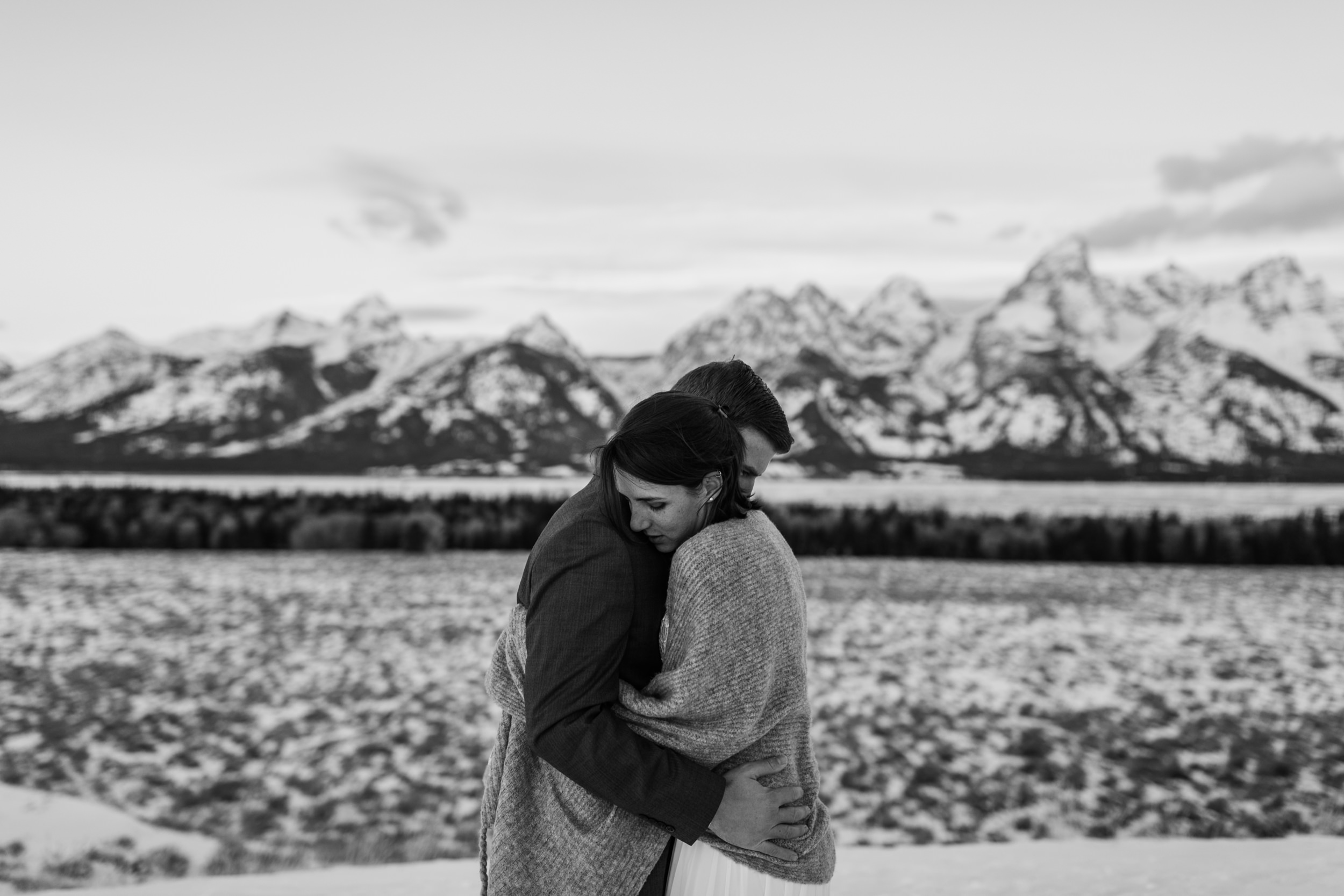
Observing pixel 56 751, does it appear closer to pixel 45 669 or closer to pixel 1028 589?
pixel 45 669

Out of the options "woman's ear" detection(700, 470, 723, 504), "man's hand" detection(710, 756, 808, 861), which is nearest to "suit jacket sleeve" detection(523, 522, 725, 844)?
"man's hand" detection(710, 756, 808, 861)

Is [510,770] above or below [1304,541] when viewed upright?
above

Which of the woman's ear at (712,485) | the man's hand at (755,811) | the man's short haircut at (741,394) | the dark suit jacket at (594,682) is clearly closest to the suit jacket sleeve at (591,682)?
the dark suit jacket at (594,682)

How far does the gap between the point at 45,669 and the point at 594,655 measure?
1195cm

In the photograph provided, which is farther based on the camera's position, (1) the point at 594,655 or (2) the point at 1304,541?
(2) the point at 1304,541

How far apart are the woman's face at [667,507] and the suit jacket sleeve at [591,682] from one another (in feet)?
0.30

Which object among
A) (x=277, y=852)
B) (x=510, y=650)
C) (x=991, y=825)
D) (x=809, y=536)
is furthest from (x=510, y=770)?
(x=809, y=536)

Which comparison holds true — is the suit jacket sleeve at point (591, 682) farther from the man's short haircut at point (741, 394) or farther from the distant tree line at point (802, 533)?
the distant tree line at point (802, 533)

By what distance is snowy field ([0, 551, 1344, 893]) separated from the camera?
7277 millimetres

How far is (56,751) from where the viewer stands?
8602 millimetres

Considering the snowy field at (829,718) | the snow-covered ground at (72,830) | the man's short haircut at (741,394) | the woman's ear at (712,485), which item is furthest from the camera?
the snowy field at (829,718)

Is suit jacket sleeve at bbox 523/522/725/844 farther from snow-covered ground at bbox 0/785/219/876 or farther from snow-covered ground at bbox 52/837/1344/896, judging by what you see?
snow-covered ground at bbox 0/785/219/876

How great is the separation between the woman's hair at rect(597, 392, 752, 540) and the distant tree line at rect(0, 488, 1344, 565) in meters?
29.7

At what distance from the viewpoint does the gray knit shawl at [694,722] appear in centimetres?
229
